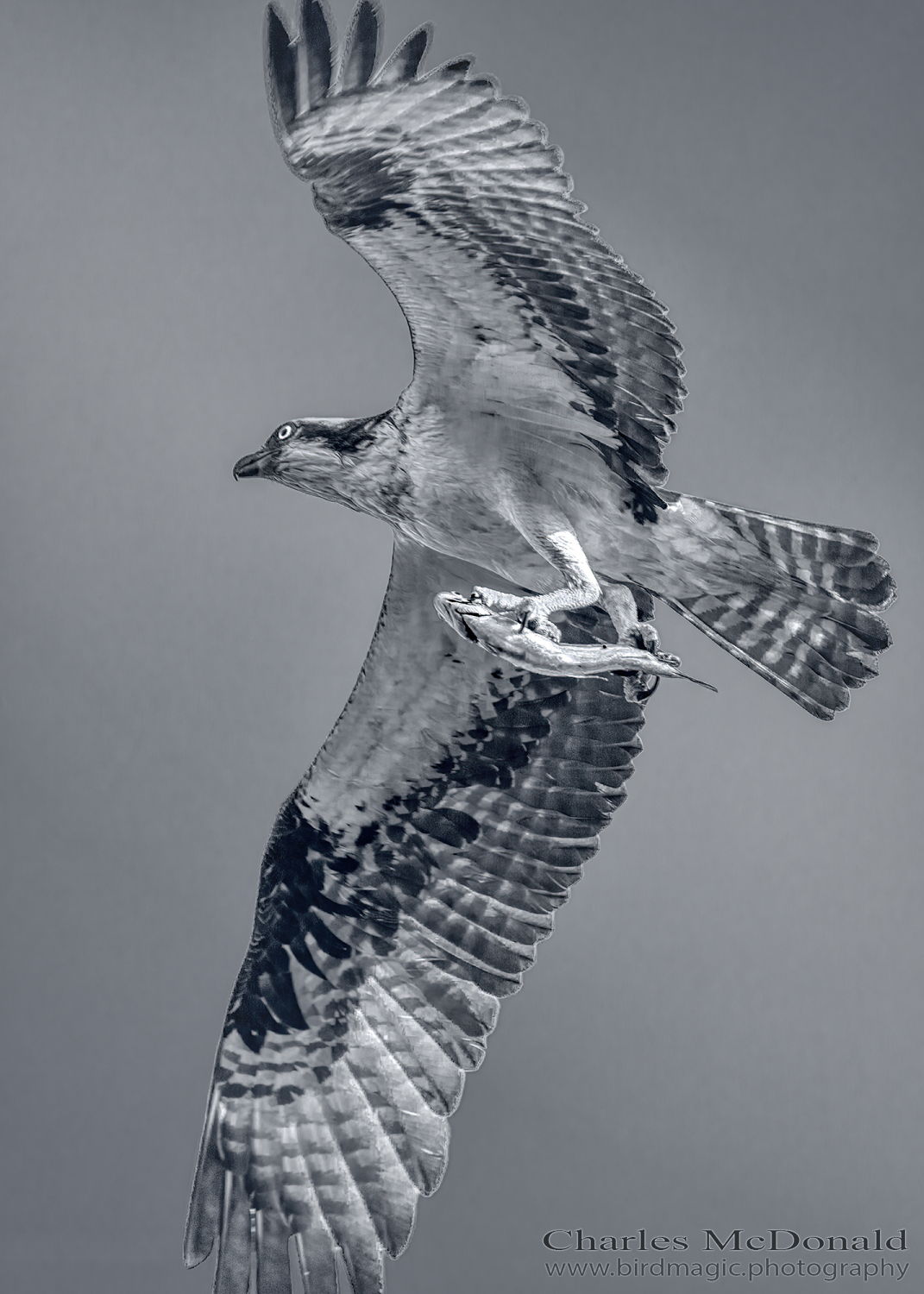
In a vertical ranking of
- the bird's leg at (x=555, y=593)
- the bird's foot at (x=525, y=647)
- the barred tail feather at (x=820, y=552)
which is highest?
the barred tail feather at (x=820, y=552)

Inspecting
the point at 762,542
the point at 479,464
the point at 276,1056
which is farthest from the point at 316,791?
the point at 762,542

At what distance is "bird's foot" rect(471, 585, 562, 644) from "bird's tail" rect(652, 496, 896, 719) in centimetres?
49

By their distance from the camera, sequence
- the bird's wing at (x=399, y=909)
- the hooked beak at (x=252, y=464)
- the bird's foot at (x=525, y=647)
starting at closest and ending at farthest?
1. the bird's foot at (x=525, y=647)
2. the hooked beak at (x=252, y=464)
3. the bird's wing at (x=399, y=909)

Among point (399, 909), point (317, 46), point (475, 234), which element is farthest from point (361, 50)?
Result: point (399, 909)

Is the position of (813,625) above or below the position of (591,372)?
below

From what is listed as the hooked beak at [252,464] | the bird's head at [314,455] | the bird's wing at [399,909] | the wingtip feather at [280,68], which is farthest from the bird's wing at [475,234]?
the bird's wing at [399,909]

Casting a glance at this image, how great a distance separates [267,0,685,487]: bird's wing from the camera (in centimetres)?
A: 304

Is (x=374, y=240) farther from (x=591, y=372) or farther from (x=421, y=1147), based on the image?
(x=421, y=1147)

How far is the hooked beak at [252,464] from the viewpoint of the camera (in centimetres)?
352

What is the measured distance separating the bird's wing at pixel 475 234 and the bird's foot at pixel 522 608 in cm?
44

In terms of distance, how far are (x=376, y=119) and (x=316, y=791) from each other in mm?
1495

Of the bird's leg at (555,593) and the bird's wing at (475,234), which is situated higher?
the bird's wing at (475,234)

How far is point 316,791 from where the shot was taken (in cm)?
387

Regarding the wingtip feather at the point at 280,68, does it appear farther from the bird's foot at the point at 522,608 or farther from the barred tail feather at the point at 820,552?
the barred tail feather at the point at 820,552
